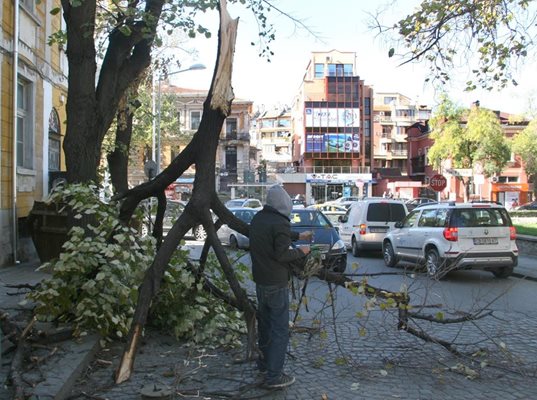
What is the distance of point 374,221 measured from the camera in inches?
654

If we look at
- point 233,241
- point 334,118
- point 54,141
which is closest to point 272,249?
point 54,141

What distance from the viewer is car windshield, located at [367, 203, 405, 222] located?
54.9 feet

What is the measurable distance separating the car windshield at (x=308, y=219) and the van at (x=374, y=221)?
2978 millimetres

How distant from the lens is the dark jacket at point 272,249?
15.0 ft

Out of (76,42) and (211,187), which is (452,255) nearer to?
(211,187)

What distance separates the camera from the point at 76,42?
6930 millimetres

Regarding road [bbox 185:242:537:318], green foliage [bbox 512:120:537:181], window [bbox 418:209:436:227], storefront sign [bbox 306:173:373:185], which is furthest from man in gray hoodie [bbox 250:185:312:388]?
storefront sign [bbox 306:173:373:185]

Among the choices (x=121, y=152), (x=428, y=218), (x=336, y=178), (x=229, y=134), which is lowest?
(x=428, y=218)

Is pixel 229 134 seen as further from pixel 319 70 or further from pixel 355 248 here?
pixel 355 248

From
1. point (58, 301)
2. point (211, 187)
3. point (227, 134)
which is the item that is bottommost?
point (58, 301)

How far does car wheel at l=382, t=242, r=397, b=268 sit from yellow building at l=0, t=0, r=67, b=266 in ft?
28.8

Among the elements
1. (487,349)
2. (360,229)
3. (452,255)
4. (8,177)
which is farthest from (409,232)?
(8,177)

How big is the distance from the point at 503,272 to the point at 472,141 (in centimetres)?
3014

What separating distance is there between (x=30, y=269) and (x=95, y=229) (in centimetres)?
607
